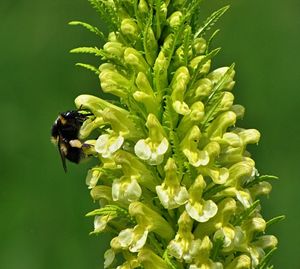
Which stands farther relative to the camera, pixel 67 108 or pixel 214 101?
pixel 67 108

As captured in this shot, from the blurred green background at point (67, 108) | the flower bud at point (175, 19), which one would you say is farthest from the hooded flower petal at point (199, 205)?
the blurred green background at point (67, 108)

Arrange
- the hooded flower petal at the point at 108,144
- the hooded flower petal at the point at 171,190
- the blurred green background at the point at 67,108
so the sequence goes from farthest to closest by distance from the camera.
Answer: the blurred green background at the point at 67,108, the hooded flower petal at the point at 108,144, the hooded flower petal at the point at 171,190

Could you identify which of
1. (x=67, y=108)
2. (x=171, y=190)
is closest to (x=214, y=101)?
(x=171, y=190)

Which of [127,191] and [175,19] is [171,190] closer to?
[127,191]

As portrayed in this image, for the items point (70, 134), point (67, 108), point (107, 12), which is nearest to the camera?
point (107, 12)

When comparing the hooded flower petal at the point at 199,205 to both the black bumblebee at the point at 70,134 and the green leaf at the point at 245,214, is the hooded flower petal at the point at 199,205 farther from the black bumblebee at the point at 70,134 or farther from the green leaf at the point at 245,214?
the black bumblebee at the point at 70,134

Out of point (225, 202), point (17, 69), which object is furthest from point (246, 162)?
point (17, 69)
